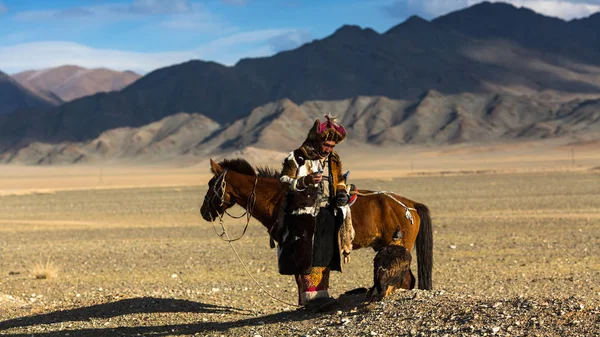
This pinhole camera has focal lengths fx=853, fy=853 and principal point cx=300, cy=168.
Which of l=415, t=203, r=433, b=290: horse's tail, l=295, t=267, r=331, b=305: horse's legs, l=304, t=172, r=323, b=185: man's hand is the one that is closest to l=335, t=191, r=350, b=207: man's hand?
l=304, t=172, r=323, b=185: man's hand

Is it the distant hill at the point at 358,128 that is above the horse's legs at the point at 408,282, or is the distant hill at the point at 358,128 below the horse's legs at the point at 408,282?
above

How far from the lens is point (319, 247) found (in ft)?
29.0

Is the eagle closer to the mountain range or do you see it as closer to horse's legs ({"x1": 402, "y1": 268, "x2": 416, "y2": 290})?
horse's legs ({"x1": 402, "y1": 268, "x2": 416, "y2": 290})

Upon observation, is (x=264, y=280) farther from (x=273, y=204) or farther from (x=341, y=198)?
(x=341, y=198)

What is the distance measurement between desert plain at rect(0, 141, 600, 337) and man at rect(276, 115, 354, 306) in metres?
0.38

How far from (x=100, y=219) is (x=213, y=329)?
22.2 metres

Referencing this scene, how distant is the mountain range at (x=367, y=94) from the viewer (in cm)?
13362

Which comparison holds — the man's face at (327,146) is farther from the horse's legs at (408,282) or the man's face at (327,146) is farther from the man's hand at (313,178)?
the horse's legs at (408,282)

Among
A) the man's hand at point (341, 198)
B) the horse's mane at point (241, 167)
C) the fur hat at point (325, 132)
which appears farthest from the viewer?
the horse's mane at point (241, 167)

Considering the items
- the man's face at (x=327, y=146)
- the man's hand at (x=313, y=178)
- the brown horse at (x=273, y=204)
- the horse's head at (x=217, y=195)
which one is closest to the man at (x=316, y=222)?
the man's face at (x=327, y=146)

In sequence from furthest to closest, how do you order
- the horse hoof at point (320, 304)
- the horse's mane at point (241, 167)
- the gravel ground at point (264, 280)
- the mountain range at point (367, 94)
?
1. the mountain range at point (367, 94)
2. the horse's mane at point (241, 167)
3. the horse hoof at point (320, 304)
4. the gravel ground at point (264, 280)

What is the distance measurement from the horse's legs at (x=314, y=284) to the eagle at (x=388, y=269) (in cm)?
59

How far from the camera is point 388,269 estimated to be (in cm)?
854

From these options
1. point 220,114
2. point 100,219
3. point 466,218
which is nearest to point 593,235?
point 466,218
